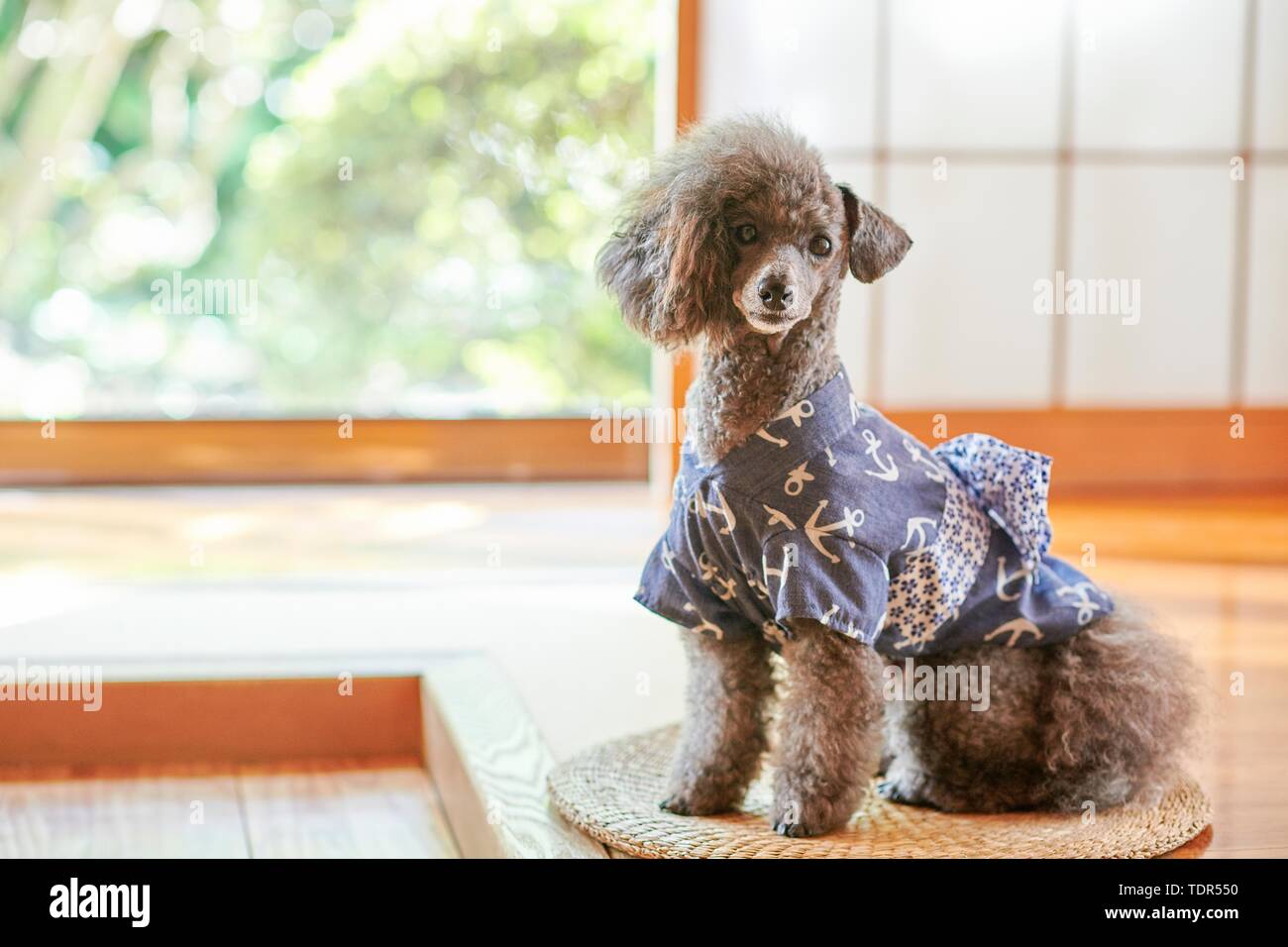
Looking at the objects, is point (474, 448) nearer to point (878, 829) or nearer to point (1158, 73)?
point (1158, 73)

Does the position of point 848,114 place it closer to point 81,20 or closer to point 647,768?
point 647,768

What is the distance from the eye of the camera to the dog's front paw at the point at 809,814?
4.99 ft

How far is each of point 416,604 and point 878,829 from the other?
1.30 m

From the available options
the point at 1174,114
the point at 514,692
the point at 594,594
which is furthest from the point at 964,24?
the point at 514,692

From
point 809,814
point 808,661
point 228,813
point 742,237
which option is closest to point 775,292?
point 742,237

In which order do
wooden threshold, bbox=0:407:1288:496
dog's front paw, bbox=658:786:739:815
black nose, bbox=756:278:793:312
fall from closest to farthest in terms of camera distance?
black nose, bbox=756:278:793:312 → dog's front paw, bbox=658:786:739:815 → wooden threshold, bbox=0:407:1288:496

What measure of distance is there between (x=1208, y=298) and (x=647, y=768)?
9.56ft

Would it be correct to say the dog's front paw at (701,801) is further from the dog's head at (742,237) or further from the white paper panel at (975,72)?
the white paper panel at (975,72)

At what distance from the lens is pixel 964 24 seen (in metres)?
3.88

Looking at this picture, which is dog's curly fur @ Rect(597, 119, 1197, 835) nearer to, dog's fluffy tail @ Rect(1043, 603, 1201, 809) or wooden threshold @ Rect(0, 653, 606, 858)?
dog's fluffy tail @ Rect(1043, 603, 1201, 809)

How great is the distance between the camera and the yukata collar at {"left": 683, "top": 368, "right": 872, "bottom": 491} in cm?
148

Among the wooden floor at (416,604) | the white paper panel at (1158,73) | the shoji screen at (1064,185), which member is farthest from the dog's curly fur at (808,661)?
the white paper panel at (1158,73)

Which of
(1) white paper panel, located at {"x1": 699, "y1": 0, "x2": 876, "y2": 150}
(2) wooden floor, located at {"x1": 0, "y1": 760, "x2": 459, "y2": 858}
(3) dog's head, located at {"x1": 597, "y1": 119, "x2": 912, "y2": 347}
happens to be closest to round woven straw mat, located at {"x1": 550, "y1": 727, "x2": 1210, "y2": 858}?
(2) wooden floor, located at {"x1": 0, "y1": 760, "x2": 459, "y2": 858}

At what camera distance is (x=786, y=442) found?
58.4 inches
